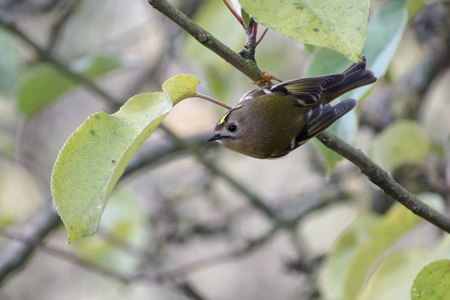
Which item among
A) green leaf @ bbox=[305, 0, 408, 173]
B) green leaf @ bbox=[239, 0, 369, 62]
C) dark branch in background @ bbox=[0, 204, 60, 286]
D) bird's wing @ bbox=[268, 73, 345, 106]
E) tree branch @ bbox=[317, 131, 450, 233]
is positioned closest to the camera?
green leaf @ bbox=[239, 0, 369, 62]

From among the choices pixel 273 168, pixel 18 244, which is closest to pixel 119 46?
pixel 273 168

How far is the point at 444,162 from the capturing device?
2.03 metres

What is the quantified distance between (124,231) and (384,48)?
1.34 meters

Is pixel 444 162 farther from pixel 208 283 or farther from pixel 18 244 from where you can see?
pixel 208 283

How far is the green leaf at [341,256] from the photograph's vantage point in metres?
1.51

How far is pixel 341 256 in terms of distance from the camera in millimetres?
1550

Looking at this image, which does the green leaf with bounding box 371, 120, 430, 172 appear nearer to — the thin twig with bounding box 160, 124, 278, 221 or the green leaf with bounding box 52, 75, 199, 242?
the thin twig with bounding box 160, 124, 278, 221

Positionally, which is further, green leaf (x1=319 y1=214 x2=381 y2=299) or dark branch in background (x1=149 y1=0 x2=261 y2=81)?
green leaf (x1=319 y1=214 x2=381 y2=299)

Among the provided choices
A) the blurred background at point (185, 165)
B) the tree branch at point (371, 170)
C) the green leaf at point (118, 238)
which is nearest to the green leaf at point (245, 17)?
the tree branch at point (371, 170)

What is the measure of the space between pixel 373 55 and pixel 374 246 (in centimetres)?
46

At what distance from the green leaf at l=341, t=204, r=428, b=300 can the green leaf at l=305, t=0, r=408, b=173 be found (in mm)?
295

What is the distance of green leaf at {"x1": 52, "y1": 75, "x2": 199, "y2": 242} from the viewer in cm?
81

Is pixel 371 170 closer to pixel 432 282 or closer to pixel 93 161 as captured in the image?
pixel 432 282

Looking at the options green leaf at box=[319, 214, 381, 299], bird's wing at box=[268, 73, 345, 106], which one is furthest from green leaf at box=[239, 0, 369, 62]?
green leaf at box=[319, 214, 381, 299]
